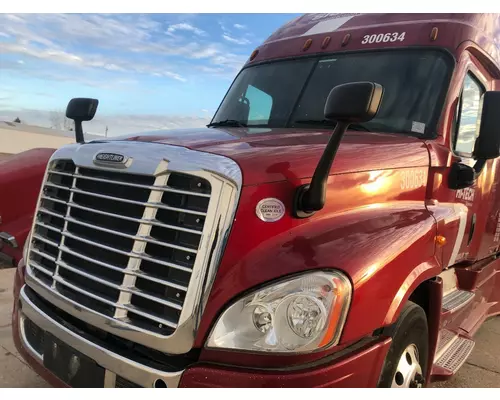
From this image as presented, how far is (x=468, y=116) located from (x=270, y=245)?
90.1 inches

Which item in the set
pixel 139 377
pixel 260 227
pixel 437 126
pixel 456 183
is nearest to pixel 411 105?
pixel 437 126

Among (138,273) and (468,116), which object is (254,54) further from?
(138,273)

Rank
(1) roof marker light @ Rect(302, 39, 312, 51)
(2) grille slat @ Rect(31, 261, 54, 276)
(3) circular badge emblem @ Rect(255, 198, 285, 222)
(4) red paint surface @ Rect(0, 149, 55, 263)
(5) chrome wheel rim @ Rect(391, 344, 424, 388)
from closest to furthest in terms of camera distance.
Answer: (3) circular badge emblem @ Rect(255, 198, 285, 222)
(5) chrome wheel rim @ Rect(391, 344, 424, 388)
(2) grille slat @ Rect(31, 261, 54, 276)
(1) roof marker light @ Rect(302, 39, 312, 51)
(4) red paint surface @ Rect(0, 149, 55, 263)

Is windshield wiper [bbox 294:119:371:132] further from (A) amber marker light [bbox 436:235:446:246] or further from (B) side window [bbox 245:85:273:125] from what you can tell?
(A) amber marker light [bbox 436:235:446:246]

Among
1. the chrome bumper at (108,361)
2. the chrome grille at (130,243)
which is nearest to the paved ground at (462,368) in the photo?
the chrome bumper at (108,361)

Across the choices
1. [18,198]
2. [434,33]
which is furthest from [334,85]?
[18,198]

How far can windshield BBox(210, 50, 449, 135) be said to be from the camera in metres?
3.38

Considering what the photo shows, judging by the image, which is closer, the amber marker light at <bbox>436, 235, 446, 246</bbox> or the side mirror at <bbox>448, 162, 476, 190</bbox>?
the amber marker light at <bbox>436, 235, 446, 246</bbox>

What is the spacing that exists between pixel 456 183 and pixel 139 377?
2.45 metres

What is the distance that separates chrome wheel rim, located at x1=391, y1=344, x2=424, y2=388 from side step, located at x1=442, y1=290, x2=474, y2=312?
2.59 feet

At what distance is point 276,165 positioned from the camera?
2396mm

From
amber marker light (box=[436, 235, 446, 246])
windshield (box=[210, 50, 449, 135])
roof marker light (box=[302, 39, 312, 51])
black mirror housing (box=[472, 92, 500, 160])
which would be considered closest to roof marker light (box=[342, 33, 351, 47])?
windshield (box=[210, 50, 449, 135])

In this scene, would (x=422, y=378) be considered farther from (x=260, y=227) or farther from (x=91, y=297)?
(x=91, y=297)

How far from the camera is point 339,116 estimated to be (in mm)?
2242
